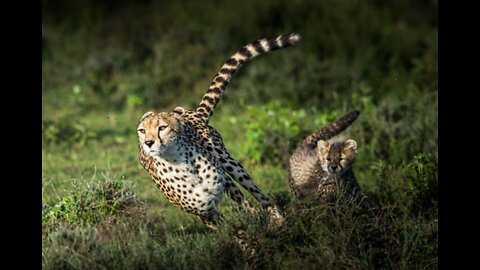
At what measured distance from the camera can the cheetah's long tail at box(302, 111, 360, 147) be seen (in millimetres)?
7297

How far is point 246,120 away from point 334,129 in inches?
80.7

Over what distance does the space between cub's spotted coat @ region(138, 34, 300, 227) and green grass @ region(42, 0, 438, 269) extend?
184mm

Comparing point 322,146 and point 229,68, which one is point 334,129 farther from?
point 229,68

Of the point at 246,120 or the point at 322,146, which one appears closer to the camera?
the point at 322,146

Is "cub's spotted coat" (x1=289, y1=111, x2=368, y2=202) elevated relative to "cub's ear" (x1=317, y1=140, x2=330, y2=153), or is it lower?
lower

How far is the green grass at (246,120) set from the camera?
5504 millimetres

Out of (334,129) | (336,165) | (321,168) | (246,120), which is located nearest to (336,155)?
(336,165)

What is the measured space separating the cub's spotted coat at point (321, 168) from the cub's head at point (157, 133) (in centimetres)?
116

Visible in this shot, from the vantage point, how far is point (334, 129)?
7340mm

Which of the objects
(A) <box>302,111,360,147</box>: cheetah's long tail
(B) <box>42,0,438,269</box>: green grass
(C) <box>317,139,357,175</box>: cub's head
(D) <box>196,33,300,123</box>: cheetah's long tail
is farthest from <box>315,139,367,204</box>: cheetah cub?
(D) <box>196,33,300,123</box>: cheetah's long tail

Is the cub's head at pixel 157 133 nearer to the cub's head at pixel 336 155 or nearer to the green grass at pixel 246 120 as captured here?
the green grass at pixel 246 120

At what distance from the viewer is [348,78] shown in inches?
439

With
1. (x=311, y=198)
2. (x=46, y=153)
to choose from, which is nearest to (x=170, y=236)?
(x=311, y=198)

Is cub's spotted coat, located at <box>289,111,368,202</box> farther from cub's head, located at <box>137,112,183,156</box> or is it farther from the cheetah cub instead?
cub's head, located at <box>137,112,183,156</box>
